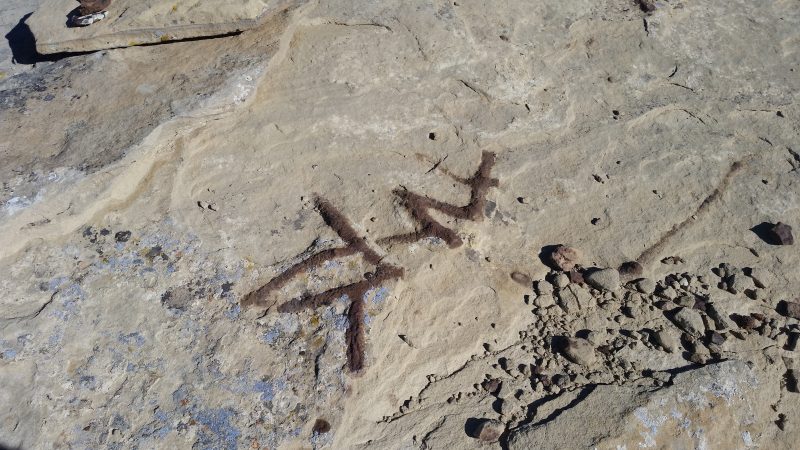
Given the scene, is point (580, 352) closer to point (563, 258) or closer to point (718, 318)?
point (563, 258)

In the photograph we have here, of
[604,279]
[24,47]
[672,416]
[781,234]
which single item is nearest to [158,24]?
[24,47]

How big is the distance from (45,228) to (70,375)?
0.75m

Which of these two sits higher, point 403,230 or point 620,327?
point 403,230

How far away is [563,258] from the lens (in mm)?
2838

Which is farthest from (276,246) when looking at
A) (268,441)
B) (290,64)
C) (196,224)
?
(290,64)

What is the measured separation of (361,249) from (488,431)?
98 centimetres

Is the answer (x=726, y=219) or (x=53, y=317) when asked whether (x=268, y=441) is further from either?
(x=726, y=219)

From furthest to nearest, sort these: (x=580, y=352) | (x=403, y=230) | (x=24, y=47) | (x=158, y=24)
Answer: (x=24, y=47)
(x=158, y=24)
(x=403, y=230)
(x=580, y=352)

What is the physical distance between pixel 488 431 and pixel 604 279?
2.96ft

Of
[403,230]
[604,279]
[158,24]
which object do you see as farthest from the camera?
[158,24]

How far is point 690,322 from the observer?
8.60ft

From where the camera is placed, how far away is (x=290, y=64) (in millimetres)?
3477

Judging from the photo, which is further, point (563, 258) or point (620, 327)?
point (563, 258)

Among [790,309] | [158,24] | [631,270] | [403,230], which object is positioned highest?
[158,24]
